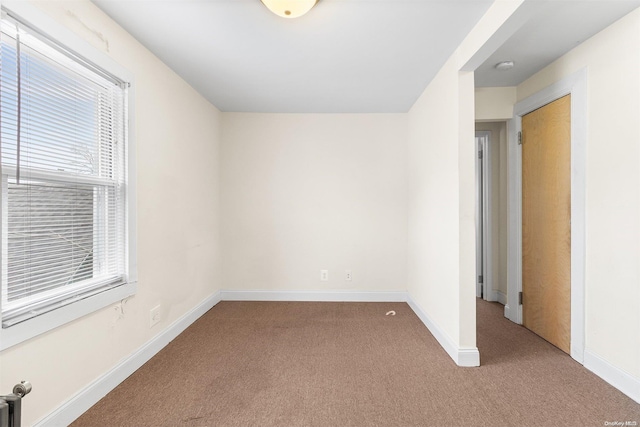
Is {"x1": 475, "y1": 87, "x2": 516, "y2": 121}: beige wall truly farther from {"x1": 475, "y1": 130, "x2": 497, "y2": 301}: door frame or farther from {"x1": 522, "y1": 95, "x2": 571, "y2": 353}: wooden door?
{"x1": 475, "y1": 130, "x2": 497, "y2": 301}: door frame

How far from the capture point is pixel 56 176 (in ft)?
4.89

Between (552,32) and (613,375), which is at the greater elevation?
(552,32)

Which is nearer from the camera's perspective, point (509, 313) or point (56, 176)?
point (56, 176)

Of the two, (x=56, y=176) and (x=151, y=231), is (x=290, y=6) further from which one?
(x=151, y=231)

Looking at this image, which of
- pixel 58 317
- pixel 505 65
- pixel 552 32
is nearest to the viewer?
pixel 58 317

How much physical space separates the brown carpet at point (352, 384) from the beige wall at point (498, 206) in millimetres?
957

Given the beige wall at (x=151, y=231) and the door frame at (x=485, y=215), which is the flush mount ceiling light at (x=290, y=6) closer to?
the beige wall at (x=151, y=231)

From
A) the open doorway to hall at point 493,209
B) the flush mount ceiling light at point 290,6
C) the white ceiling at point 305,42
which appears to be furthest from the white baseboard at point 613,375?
the flush mount ceiling light at point 290,6

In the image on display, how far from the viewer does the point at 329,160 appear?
3555 millimetres

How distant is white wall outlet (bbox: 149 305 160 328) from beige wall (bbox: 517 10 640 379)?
3.21 metres

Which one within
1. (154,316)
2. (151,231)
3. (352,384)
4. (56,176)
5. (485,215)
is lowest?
(352,384)

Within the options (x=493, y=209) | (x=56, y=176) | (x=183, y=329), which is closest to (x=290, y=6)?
(x=56, y=176)

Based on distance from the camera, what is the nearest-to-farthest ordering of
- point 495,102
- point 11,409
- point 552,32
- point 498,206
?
point 11,409, point 552,32, point 495,102, point 498,206

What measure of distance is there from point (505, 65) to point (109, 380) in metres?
3.69
